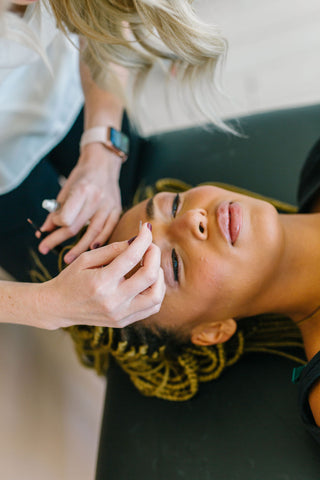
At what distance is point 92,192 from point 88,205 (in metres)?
0.04

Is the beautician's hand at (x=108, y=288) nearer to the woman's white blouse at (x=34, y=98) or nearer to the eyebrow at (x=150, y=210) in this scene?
the eyebrow at (x=150, y=210)

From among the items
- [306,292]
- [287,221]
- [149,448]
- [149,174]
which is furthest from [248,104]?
[149,448]

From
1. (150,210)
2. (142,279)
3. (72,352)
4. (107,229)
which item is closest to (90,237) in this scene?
(107,229)

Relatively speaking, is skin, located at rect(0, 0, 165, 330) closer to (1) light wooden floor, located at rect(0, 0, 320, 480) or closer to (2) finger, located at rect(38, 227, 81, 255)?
(2) finger, located at rect(38, 227, 81, 255)

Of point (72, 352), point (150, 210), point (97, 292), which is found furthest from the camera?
point (72, 352)

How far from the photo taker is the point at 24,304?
744 mm

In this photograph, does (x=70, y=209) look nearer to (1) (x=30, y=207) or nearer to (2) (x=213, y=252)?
(1) (x=30, y=207)

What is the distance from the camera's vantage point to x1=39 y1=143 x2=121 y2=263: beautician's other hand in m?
1.02

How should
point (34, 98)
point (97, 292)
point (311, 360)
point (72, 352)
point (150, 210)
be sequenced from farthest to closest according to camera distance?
point (72, 352)
point (34, 98)
point (150, 210)
point (311, 360)
point (97, 292)

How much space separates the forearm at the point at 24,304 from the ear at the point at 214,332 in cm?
43

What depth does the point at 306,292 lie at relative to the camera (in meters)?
1.05

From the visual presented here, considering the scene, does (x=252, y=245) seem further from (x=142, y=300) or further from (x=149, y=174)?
(x=149, y=174)

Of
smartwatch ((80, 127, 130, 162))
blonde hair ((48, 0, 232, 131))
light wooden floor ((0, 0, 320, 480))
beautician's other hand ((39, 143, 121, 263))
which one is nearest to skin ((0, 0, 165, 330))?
blonde hair ((48, 0, 232, 131))

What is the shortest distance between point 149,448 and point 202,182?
2.60 feet
